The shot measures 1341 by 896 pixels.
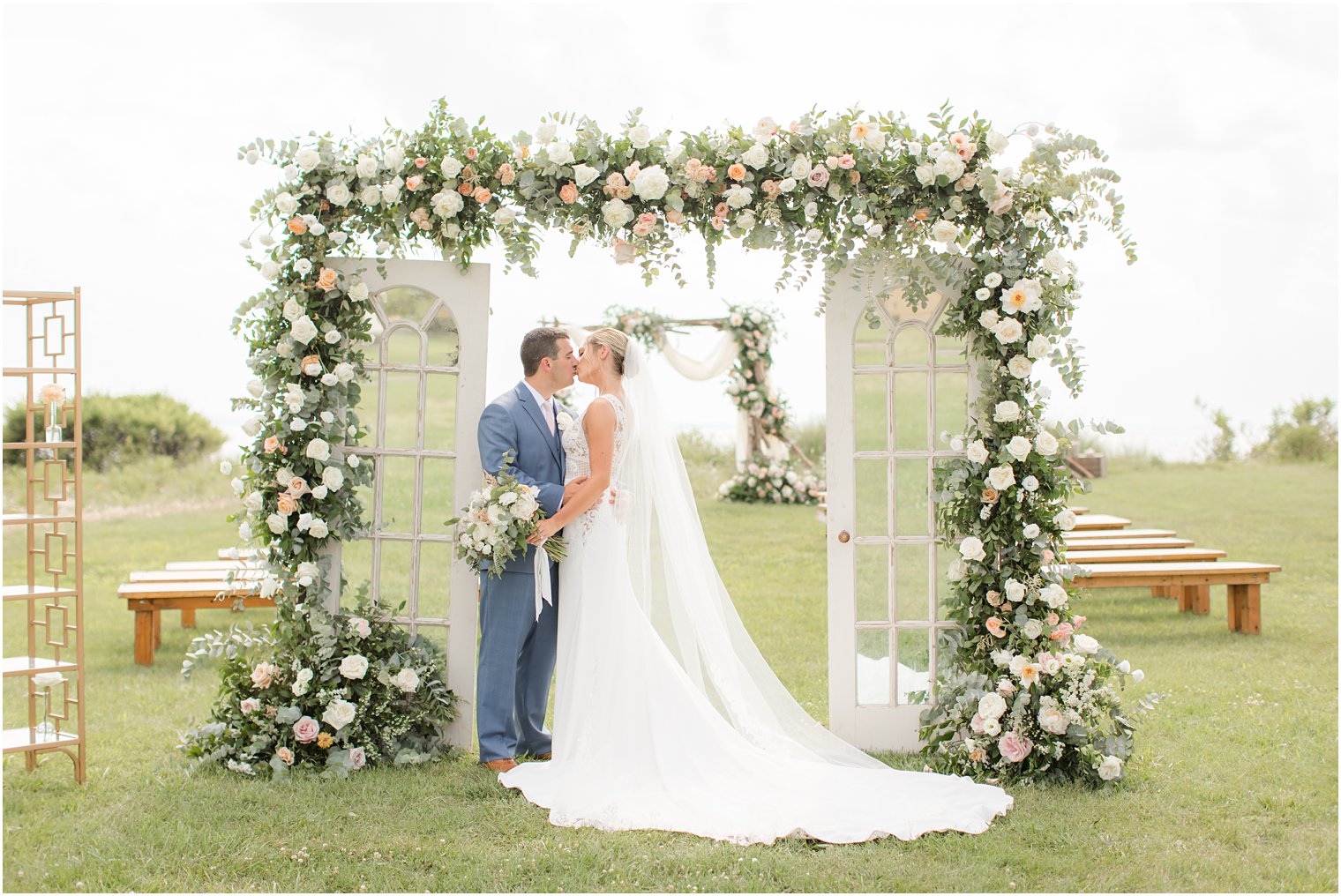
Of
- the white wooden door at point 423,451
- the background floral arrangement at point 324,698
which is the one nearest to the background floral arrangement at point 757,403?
the white wooden door at point 423,451

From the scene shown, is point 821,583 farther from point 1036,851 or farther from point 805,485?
point 1036,851

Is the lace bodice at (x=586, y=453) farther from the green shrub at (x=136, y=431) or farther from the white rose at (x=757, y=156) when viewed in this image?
the green shrub at (x=136, y=431)

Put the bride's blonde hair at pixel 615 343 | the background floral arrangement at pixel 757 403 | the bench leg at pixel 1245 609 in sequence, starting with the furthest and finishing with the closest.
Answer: the background floral arrangement at pixel 757 403 < the bench leg at pixel 1245 609 < the bride's blonde hair at pixel 615 343

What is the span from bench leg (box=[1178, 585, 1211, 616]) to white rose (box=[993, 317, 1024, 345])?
217 inches

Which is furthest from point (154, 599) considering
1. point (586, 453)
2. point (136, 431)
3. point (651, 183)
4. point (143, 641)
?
point (136, 431)

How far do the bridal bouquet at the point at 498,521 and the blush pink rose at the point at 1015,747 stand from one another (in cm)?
225

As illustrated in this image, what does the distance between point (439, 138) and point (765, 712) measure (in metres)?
2.98

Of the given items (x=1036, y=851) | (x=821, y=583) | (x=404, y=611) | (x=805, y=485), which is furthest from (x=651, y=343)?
(x=1036, y=851)

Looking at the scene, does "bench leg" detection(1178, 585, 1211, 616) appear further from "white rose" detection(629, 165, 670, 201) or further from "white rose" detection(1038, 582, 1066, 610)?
"white rose" detection(629, 165, 670, 201)

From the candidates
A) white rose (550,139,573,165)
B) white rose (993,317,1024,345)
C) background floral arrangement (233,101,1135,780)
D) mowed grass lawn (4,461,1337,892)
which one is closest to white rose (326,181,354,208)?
background floral arrangement (233,101,1135,780)

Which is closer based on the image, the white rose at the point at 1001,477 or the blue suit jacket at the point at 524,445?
the white rose at the point at 1001,477

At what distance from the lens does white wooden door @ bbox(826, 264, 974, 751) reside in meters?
5.10

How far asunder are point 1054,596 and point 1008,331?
46.5 inches

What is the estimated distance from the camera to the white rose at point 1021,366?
4.76 meters
